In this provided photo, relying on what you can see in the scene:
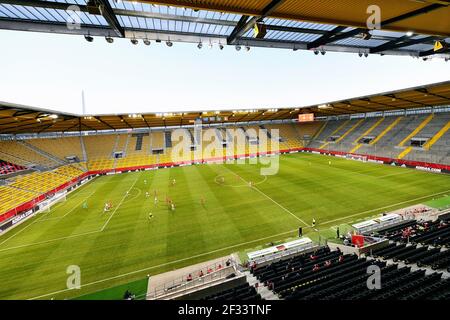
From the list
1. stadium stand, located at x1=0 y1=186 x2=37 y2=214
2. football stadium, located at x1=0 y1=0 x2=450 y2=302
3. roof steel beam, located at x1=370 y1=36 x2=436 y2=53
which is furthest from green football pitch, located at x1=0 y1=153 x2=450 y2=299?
roof steel beam, located at x1=370 y1=36 x2=436 y2=53

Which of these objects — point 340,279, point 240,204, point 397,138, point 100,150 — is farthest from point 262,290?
point 100,150

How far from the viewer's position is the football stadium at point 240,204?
898cm

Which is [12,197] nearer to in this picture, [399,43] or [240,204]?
[240,204]

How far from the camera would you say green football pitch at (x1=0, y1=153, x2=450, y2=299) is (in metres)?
14.1

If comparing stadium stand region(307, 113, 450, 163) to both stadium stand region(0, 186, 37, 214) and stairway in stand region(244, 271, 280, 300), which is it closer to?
stairway in stand region(244, 271, 280, 300)

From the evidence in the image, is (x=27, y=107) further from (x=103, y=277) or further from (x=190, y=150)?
(x=190, y=150)

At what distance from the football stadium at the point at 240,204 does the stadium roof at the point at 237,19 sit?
2.6 inches

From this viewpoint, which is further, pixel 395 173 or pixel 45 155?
pixel 45 155

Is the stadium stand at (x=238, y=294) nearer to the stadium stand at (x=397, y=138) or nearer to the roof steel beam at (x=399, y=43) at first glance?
the roof steel beam at (x=399, y=43)

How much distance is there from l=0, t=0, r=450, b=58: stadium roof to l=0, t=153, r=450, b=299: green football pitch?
13422 mm

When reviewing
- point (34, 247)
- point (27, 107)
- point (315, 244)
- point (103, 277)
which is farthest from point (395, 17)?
point (27, 107)

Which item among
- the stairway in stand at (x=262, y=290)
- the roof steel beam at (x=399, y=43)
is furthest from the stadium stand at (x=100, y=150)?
the roof steel beam at (x=399, y=43)
